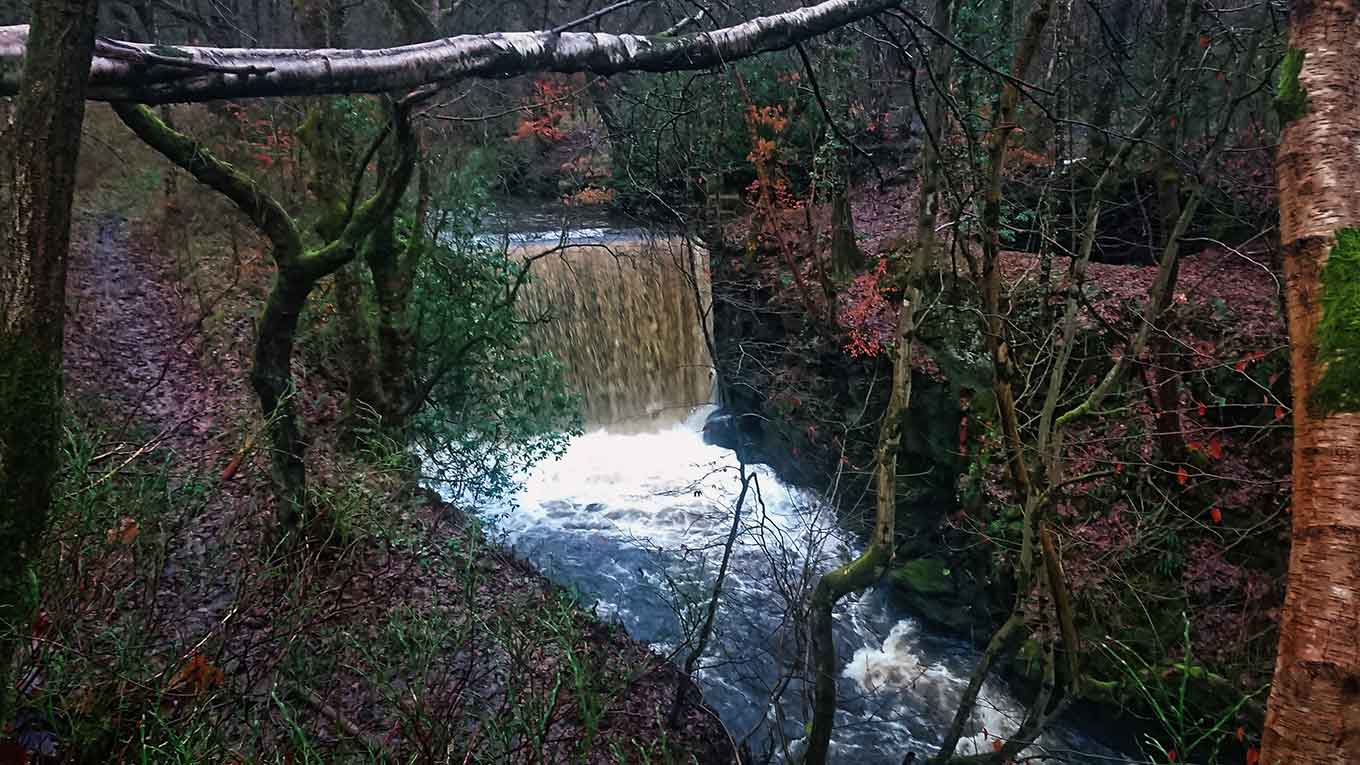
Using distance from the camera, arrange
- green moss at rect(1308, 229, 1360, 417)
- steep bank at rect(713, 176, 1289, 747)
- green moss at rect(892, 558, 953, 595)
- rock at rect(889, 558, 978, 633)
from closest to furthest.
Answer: green moss at rect(1308, 229, 1360, 417), steep bank at rect(713, 176, 1289, 747), rock at rect(889, 558, 978, 633), green moss at rect(892, 558, 953, 595)

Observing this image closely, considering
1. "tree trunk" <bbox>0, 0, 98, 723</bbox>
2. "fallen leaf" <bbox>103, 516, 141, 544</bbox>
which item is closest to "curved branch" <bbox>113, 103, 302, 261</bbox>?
"fallen leaf" <bbox>103, 516, 141, 544</bbox>

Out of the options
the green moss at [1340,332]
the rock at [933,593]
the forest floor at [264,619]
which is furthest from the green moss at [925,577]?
the green moss at [1340,332]

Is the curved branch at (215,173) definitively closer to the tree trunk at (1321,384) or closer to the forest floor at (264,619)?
the forest floor at (264,619)

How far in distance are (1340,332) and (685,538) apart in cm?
802

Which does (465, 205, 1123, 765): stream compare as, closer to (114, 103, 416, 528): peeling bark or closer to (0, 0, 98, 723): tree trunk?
(114, 103, 416, 528): peeling bark

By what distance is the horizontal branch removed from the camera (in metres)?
2.02

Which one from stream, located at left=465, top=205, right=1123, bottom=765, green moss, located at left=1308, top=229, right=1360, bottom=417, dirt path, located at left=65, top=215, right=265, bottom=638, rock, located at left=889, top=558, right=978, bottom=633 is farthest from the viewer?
rock, located at left=889, top=558, right=978, bottom=633

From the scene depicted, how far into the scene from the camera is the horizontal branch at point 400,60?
2.02 metres

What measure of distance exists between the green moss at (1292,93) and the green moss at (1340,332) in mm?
349

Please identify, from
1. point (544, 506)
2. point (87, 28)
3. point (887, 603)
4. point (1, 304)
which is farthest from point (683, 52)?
point (544, 506)

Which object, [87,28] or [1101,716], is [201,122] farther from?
[1101,716]

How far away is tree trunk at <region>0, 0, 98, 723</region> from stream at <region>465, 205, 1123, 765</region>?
3905mm

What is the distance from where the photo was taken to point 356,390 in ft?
26.0

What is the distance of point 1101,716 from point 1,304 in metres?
7.70
